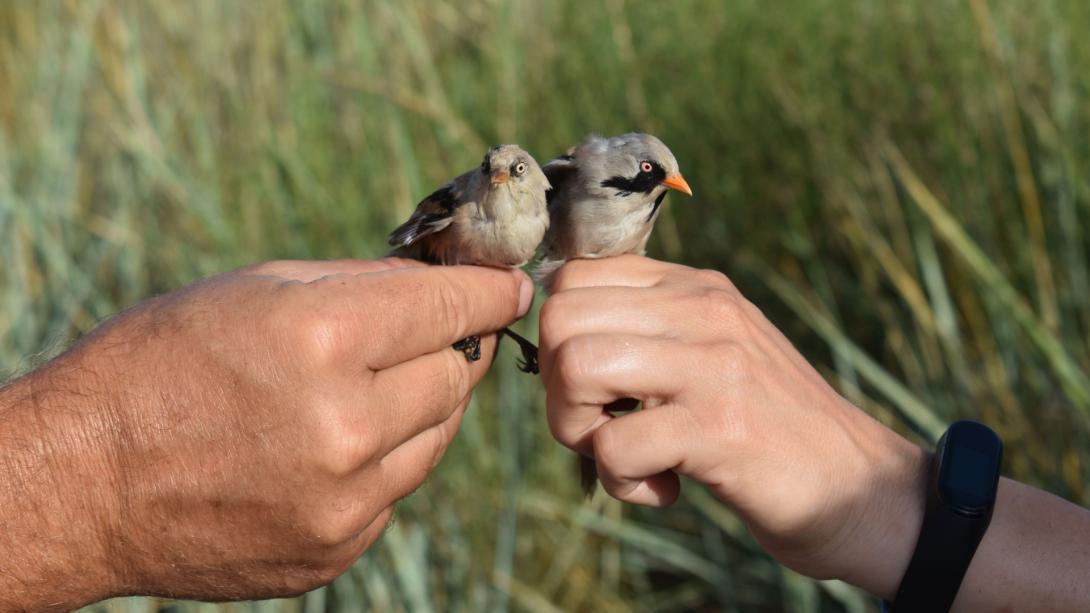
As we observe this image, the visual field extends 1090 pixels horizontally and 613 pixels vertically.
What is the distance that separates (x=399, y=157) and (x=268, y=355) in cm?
210

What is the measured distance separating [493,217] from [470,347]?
12.3 inches

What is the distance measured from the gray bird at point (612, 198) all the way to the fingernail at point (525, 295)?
0.56 ft

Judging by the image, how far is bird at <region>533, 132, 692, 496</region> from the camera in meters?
2.38

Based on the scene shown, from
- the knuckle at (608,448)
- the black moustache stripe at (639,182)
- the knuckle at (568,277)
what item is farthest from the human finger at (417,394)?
the black moustache stripe at (639,182)

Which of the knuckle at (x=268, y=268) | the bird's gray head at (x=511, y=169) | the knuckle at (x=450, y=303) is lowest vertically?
the knuckle at (x=450, y=303)

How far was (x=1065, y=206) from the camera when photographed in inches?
134

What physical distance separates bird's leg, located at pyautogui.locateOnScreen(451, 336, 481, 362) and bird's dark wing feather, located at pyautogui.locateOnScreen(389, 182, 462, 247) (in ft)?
1.09

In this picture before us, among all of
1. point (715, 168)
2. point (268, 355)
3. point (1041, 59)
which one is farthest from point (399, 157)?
point (1041, 59)

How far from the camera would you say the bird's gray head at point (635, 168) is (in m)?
2.40

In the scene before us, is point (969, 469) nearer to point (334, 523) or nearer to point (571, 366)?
point (571, 366)

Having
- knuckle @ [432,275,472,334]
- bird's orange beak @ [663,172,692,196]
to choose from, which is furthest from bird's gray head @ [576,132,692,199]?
knuckle @ [432,275,472,334]

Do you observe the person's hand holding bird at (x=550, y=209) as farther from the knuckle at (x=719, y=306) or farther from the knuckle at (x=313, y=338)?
the knuckle at (x=313, y=338)

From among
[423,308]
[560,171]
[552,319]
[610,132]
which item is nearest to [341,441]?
[423,308]

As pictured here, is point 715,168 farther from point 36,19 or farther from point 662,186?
point 36,19
